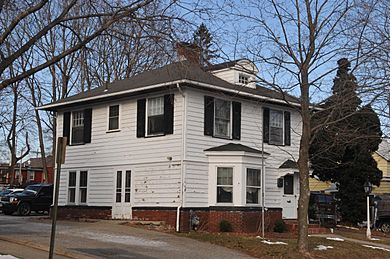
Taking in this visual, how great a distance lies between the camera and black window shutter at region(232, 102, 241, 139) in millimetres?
25125

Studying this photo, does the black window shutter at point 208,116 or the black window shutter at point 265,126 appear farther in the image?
the black window shutter at point 265,126

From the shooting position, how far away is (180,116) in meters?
23.3

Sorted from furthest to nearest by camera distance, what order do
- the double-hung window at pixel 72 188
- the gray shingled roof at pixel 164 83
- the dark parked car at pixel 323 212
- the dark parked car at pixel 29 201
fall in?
the dark parked car at pixel 29 201 → the dark parked car at pixel 323 212 → the double-hung window at pixel 72 188 → the gray shingled roof at pixel 164 83

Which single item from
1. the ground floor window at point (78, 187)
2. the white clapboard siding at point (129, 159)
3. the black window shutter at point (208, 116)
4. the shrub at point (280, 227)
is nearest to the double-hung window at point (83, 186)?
the ground floor window at point (78, 187)

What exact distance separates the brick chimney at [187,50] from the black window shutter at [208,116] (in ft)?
28.8

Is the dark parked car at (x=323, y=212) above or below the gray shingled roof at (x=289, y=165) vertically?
below

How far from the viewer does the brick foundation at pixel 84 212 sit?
84.9ft

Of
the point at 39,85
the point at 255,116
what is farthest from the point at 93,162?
the point at 39,85

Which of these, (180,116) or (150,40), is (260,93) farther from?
(150,40)

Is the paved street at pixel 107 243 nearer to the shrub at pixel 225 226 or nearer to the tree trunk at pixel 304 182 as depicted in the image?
the tree trunk at pixel 304 182

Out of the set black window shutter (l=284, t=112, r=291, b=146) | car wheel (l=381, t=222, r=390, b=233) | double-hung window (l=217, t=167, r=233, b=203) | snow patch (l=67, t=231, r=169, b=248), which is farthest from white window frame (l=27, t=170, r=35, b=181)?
snow patch (l=67, t=231, r=169, b=248)

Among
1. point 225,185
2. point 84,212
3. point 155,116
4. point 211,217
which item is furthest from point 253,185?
point 84,212

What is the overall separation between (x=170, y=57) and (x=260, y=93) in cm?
1148

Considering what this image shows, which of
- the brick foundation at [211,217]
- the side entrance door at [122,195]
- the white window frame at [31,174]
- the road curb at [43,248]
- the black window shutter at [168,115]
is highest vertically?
the white window frame at [31,174]
